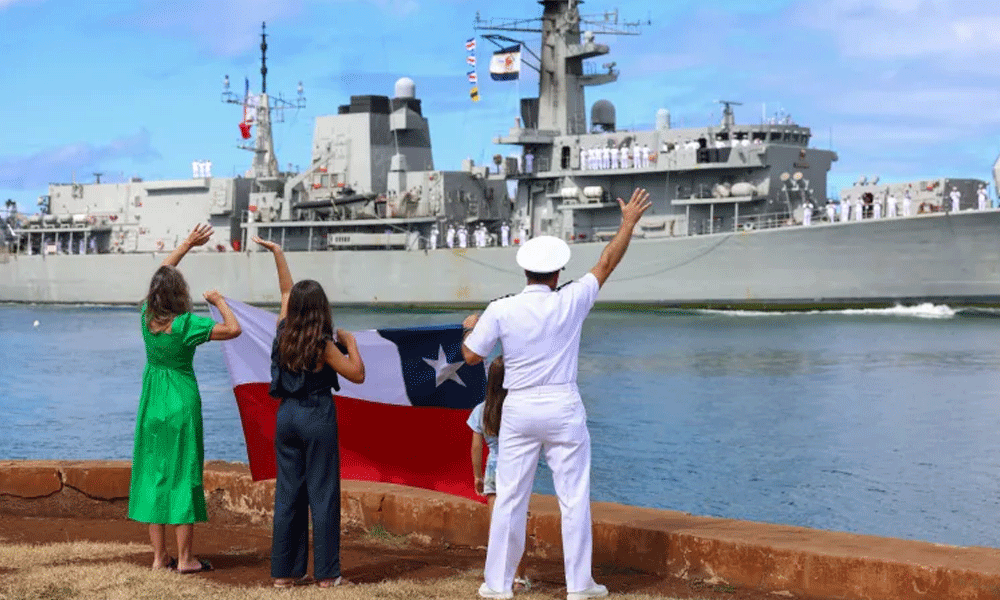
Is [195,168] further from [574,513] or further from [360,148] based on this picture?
[574,513]

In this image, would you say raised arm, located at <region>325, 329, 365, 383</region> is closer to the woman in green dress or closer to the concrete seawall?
the woman in green dress

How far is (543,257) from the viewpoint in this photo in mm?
5027

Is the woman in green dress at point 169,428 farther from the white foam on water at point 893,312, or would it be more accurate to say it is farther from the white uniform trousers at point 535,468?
the white foam on water at point 893,312

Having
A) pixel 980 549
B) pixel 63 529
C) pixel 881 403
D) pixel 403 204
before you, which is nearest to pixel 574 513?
pixel 980 549

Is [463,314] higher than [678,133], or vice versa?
[678,133]

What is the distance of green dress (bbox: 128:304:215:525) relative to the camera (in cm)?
541

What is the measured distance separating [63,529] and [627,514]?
2.69 m

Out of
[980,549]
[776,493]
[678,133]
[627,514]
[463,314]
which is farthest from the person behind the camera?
[463,314]

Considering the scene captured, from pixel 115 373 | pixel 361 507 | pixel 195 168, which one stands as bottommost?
pixel 115 373

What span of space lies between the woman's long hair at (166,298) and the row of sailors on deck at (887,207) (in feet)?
105

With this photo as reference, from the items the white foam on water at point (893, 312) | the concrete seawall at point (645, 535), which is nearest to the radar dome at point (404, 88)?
the white foam on water at point (893, 312)

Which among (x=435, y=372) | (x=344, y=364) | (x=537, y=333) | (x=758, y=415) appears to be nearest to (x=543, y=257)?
(x=537, y=333)

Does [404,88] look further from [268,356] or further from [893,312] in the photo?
[268,356]

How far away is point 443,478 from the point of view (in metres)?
6.30
